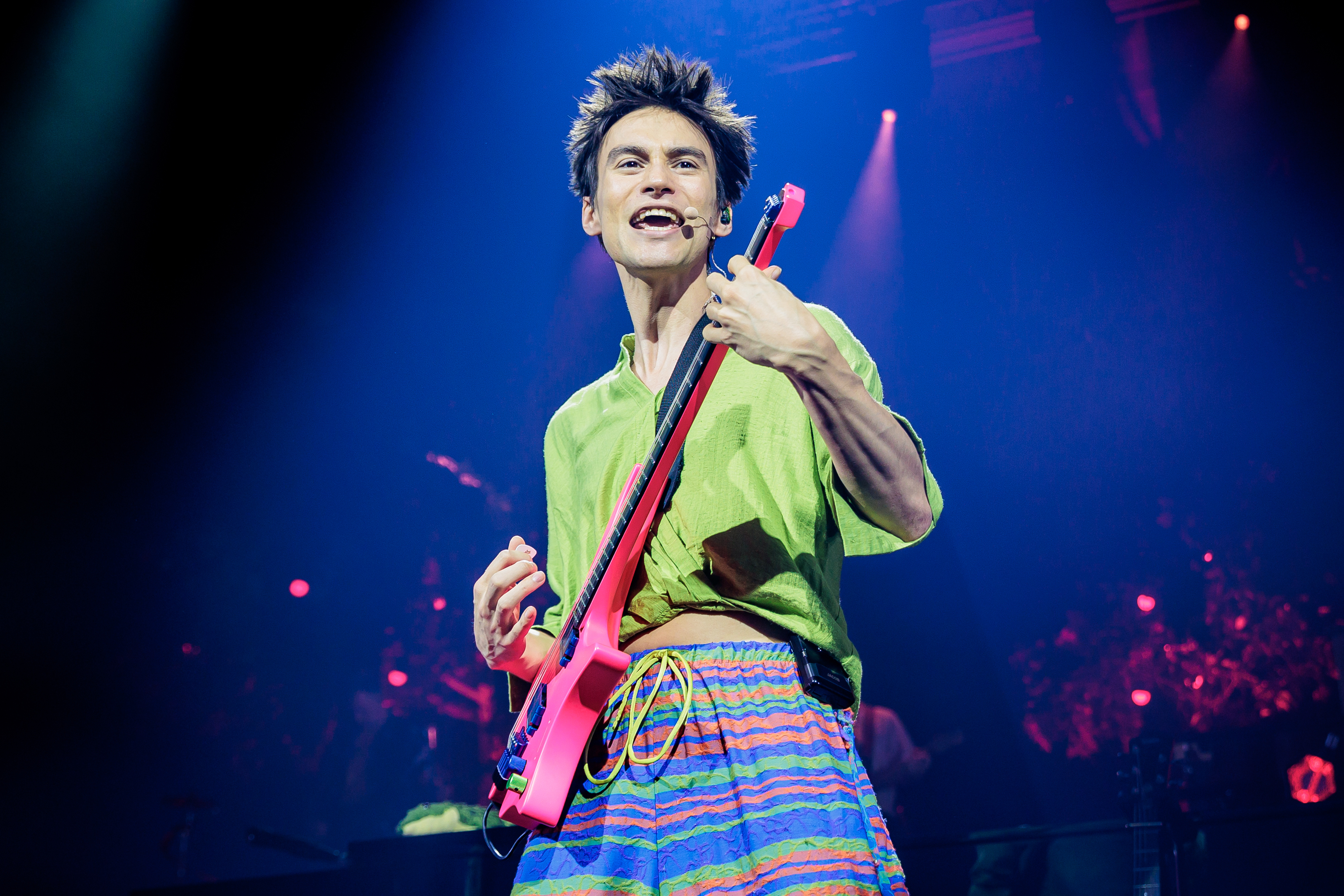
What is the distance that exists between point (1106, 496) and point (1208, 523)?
1.97 feet

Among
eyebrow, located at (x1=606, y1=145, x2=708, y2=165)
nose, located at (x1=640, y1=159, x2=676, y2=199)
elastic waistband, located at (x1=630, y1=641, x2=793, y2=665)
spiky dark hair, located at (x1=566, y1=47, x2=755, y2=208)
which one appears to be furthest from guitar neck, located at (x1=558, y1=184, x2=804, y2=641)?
spiky dark hair, located at (x1=566, y1=47, x2=755, y2=208)

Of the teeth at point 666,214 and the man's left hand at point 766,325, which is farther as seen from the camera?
the teeth at point 666,214

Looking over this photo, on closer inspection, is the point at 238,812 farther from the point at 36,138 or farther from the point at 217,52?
the point at 217,52

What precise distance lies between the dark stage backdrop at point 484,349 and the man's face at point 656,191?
3072mm

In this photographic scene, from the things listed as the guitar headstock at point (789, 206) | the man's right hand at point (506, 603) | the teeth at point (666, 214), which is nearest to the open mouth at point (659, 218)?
the teeth at point (666, 214)

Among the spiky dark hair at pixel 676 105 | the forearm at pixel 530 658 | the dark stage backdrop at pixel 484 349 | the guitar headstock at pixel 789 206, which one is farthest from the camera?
the dark stage backdrop at pixel 484 349

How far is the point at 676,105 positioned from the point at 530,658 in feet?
4.17

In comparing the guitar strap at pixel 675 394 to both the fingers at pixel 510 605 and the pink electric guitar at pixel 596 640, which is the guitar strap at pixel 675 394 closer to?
the pink electric guitar at pixel 596 640

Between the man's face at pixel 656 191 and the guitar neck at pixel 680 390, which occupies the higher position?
the man's face at pixel 656 191

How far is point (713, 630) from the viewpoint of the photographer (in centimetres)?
157

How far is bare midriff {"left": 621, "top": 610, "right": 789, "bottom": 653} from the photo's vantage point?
60.9 inches

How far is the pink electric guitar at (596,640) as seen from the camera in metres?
1.44

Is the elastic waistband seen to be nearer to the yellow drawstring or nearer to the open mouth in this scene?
the yellow drawstring

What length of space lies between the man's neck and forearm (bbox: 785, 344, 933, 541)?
0.59 metres
